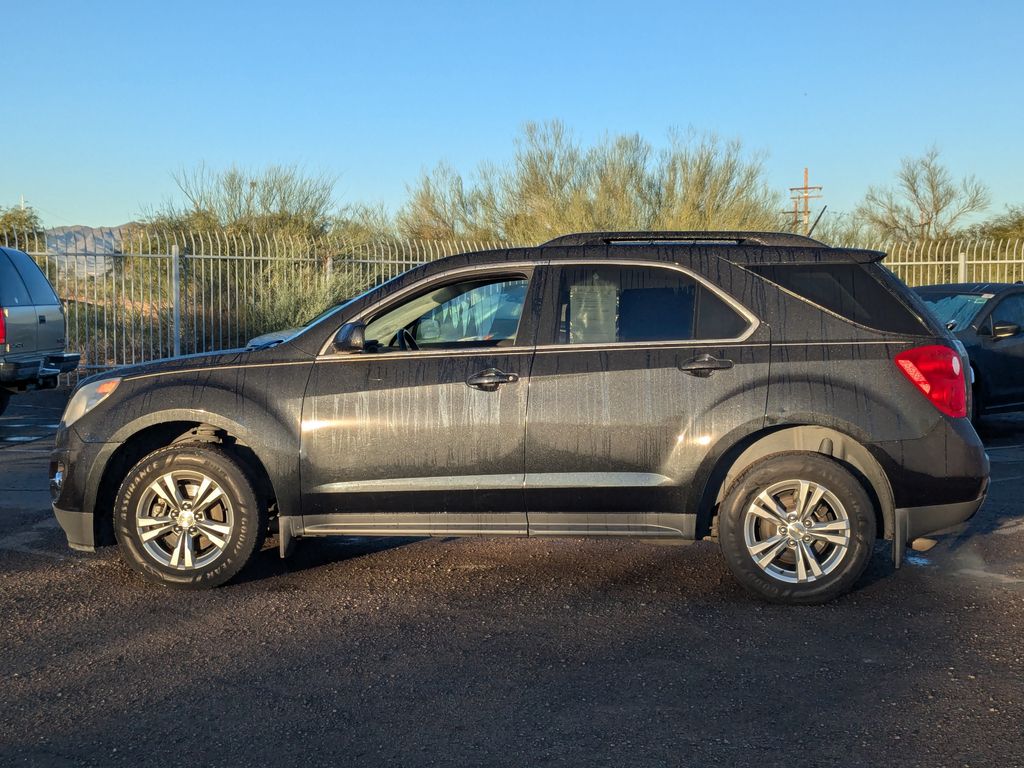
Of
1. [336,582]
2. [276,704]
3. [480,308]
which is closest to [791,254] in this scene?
[480,308]

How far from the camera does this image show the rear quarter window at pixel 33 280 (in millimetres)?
12289

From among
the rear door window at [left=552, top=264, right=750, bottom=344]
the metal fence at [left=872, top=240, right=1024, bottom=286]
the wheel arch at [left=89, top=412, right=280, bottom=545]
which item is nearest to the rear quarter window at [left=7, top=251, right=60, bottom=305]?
the wheel arch at [left=89, top=412, right=280, bottom=545]

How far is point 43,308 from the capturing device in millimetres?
12492

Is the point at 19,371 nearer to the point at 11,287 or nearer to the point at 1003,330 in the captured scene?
the point at 11,287

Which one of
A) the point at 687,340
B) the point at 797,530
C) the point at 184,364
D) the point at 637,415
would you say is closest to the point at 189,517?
the point at 184,364

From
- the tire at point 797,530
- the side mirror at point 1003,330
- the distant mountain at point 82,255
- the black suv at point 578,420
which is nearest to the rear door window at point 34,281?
the distant mountain at point 82,255

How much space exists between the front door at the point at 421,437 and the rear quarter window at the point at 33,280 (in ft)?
25.6

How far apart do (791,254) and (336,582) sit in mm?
2999

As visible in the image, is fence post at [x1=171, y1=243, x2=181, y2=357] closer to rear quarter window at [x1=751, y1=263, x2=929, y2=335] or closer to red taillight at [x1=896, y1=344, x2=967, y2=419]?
rear quarter window at [x1=751, y1=263, x2=929, y2=335]

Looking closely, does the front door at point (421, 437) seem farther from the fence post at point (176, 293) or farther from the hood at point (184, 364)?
the fence post at point (176, 293)

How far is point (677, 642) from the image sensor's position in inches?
198

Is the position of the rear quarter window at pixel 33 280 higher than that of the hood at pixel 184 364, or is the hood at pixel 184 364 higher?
the rear quarter window at pixel 33 280

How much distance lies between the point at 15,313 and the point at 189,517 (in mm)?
7047

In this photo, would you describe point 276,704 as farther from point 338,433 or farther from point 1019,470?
point 1019,470
